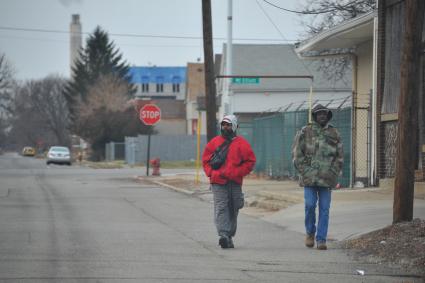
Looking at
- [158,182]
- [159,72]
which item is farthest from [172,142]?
[159,72]

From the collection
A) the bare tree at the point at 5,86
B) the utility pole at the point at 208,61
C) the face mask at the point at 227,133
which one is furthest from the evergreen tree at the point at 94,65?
the face mask at the point at 227,133

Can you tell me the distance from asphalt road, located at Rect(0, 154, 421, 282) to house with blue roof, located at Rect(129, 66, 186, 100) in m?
111

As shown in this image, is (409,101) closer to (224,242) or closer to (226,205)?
(226,205)

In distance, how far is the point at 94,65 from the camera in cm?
9006

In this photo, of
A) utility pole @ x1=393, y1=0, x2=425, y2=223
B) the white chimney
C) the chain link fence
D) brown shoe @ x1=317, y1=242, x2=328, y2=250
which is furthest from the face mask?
the white chimney

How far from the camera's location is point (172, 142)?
5862 cm

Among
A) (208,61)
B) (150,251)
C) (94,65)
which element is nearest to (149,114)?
(208,61)

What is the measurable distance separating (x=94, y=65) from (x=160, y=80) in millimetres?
40478

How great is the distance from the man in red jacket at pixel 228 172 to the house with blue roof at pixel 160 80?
11736 cm

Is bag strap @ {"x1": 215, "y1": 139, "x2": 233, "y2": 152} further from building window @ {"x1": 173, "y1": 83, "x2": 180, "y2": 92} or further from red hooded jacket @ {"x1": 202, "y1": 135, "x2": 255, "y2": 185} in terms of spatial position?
building window @ {"x1": 173, "y1": 83, "x2": 180, "y2": 92}

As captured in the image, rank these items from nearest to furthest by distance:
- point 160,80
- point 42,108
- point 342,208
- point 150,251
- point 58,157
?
point 150,251
point 342,208
point 58,157
point 42,108
point 160,80

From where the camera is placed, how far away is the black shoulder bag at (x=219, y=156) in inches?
445

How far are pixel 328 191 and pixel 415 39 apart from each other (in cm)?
237

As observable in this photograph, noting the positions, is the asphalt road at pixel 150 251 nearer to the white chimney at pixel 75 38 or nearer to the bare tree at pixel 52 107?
the bare tree at pixel 52 107
